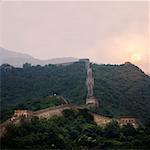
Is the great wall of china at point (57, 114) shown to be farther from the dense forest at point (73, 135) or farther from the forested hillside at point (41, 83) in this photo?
the forested hillside at point (41, 83)

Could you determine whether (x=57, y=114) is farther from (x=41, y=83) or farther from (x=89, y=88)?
(x=41, y=83)

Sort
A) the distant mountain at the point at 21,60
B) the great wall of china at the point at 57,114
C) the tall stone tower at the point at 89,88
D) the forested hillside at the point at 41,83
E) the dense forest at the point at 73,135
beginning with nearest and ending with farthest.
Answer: the dense forest at the point at 73,135
the great wall of china at the point at 57,114
the tall stone tower at the point at 89,88
the forested hillside at the point at 41,83
the distant mountain at the point at 21,60

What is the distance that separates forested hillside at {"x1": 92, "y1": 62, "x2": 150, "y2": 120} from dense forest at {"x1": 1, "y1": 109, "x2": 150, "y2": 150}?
750 cm

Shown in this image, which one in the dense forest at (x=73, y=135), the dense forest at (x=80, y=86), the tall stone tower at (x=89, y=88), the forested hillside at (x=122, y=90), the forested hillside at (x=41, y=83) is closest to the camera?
the dense forest at (x=73, y=135)

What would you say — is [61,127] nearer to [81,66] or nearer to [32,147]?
[32,147]

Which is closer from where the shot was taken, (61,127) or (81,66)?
(61,127)

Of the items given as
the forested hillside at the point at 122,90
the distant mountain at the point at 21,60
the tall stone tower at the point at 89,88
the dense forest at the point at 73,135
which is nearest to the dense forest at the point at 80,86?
the forested hillside at the point at 122,90

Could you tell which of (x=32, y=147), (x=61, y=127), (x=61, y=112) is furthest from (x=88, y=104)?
(x=32, y=147)

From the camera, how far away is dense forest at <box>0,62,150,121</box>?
61.2 metres

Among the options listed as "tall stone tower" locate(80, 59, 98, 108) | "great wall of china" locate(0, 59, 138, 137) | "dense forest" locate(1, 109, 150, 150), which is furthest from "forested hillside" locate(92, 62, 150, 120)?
"dense forest" locate(1, 109, 150, 150)

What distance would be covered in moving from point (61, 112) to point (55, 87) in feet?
67.9

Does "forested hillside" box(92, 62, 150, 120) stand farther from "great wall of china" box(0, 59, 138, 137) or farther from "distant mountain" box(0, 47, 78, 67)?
"distant mountain" box(0, 47, 78, 67)

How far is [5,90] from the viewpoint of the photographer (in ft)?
214

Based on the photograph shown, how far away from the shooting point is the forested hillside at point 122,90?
61.8 metres
